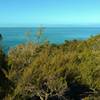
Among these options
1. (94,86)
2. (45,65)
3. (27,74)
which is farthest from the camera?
(94,86)

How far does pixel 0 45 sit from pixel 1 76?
1980 mm

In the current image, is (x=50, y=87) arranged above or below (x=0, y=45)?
below

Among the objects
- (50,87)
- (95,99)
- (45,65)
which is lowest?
(95,99)

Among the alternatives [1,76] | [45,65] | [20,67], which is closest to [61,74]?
[45,65]

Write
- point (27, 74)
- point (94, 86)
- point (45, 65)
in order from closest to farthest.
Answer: point (27, 74) < point (45, 65) < point (94, 86)

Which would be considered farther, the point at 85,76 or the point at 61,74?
the point at 85,76

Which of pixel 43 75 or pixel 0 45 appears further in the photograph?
pixel 0 45

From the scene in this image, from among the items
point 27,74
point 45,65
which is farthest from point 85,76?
point 27,74

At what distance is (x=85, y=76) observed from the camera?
1831 cm

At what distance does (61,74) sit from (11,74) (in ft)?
10.1

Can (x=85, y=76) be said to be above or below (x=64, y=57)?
below

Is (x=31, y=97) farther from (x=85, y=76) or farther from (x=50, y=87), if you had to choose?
(x=85, y=76)

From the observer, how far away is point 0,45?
16828 millimetres

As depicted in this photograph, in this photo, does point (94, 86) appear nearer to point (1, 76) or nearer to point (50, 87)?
point (50, 87)
